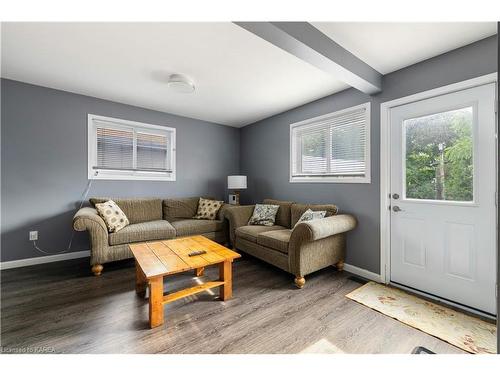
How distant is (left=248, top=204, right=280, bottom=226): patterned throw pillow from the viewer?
10.5 ft

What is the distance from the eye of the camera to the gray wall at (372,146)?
185cm

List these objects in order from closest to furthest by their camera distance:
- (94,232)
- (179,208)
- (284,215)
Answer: (94,232) < (284,215) < (179,208)

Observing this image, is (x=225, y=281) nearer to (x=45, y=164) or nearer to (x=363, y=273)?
(x=363, y=273)

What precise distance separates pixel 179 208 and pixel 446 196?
3.47 metres

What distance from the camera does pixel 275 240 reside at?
8.05 feet

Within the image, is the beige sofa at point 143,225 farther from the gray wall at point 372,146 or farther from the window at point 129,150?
the gray wall at point 372,146

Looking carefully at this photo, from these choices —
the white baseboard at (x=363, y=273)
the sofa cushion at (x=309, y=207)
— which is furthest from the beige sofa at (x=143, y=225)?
the white baseboard at (x=363, y=273)

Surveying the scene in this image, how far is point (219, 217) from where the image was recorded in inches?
144

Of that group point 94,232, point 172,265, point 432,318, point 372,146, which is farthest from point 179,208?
point 432,318

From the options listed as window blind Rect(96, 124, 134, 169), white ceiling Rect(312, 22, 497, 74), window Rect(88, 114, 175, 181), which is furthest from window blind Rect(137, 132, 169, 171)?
white ceiling Rect(312, 22, 497, 74)

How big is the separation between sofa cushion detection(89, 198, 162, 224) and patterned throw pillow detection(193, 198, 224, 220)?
636 mm

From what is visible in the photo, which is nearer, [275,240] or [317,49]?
[317,49]
